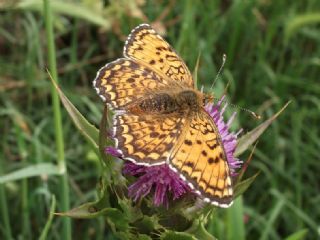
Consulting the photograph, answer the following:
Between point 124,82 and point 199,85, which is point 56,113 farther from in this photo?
point 199,85

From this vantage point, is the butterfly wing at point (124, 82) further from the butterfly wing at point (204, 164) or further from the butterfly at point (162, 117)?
the butterfly wing at point (204, 164)

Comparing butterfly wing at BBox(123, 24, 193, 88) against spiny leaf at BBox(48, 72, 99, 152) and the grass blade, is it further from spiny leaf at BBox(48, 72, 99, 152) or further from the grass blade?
the grass blade

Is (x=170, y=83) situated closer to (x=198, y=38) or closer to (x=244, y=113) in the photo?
(x=244, y=113)

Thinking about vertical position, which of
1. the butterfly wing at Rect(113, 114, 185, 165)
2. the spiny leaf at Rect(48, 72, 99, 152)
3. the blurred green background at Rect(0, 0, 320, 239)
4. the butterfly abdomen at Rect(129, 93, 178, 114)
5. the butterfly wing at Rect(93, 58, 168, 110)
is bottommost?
the blurred green background at Rect(0, 0, 320, 239)

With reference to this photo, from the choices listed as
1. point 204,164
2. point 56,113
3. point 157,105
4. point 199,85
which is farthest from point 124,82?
point 199,85

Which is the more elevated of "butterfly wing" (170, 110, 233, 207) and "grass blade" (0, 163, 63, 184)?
"butterfly wing" (170, 110, 233, 207)

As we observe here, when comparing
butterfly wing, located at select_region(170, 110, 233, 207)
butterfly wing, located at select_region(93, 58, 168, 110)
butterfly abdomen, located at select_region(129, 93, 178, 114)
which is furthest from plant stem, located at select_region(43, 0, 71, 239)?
butterfly wing, located at select_region(170, 110, 233, 207)
